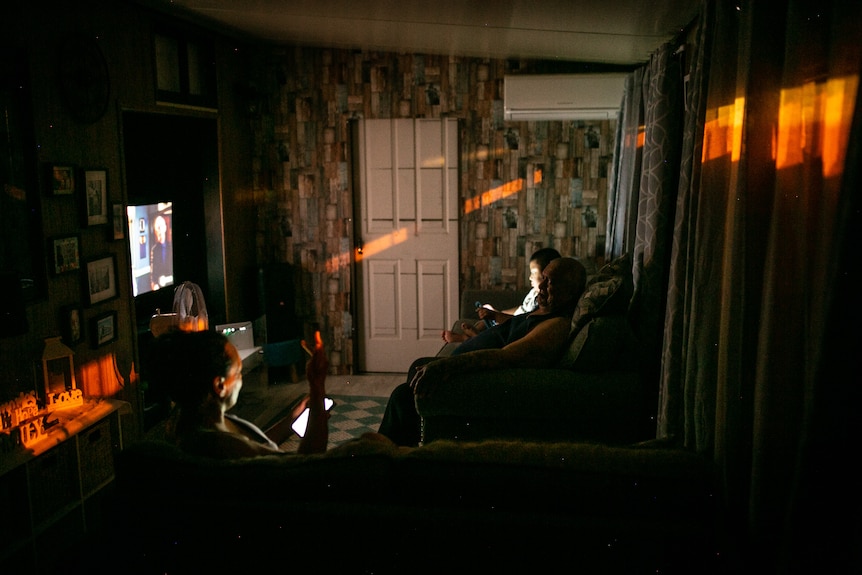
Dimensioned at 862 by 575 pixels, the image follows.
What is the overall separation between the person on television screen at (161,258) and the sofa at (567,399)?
2.21m

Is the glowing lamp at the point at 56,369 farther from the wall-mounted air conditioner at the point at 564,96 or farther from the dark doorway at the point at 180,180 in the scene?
the wall-mounted air conditioner at the point at 564,96

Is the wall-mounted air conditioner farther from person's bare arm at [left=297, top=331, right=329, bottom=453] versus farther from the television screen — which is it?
person's bare arm at [left=297, top=331, right=329, bottom=453]

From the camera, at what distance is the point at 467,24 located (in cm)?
360

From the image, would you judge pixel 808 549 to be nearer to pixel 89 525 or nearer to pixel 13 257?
pixel 89 525

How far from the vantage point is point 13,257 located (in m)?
2.95

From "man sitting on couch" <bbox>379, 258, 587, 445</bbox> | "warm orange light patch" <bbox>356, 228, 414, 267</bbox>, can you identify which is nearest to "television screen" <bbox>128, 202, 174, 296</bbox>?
"warm orange light patch" <bbox>356, 228, 414, 267</bbox>

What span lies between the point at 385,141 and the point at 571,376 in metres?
3.07

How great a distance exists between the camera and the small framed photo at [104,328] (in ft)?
11.5

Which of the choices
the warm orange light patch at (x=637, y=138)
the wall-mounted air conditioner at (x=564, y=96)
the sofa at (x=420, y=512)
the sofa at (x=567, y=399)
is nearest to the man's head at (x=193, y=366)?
the sofa at (x=420, y=512)

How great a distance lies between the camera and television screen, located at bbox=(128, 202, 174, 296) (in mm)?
3986

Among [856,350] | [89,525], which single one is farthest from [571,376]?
[89,525]

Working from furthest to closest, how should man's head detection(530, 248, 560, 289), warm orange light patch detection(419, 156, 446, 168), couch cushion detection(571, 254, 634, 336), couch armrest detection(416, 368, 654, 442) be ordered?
warm orange light patch detection(419, 156, 446, 168) < man's head detection(530, 248, 560, 289) < couch cushion detection(571, 254, 634, 336) < couch armrest detection(416, 368, 654, 442)

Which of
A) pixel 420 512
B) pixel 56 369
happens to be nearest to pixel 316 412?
pixel 420 512

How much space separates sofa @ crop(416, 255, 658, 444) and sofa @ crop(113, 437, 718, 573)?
4.02 ft
